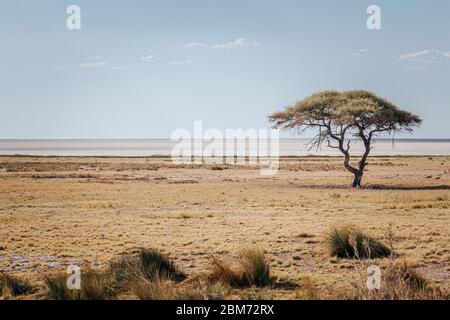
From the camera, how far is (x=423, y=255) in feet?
49.5

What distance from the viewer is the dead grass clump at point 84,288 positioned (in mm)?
10062

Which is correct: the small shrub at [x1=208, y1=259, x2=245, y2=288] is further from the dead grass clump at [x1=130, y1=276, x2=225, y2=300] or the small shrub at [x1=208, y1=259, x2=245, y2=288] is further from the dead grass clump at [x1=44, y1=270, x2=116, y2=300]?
the dead grass clump at [x1=44, y1=270, x2=116, y2=300]

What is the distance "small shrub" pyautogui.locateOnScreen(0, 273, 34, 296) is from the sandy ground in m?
0.87

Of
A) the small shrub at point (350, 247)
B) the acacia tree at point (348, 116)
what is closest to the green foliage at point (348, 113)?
the acacia tree at point (348, 116)

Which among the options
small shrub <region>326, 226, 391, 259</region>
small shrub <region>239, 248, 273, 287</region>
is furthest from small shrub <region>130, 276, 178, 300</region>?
small shrub <region>326, 226, 391, 259</region>

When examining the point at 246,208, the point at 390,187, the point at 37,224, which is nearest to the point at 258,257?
the point at 37,224

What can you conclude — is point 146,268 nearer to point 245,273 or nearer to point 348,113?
point 245,273

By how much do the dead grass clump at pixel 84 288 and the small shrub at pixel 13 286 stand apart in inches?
38.2

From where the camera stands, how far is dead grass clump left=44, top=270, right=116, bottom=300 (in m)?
10.1

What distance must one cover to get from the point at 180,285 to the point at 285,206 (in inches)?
691

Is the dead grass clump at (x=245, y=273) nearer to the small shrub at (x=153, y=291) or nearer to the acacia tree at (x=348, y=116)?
the small shrub at (x=153, y=291)

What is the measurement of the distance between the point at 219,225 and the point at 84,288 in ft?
38.3

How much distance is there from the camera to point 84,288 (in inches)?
401
